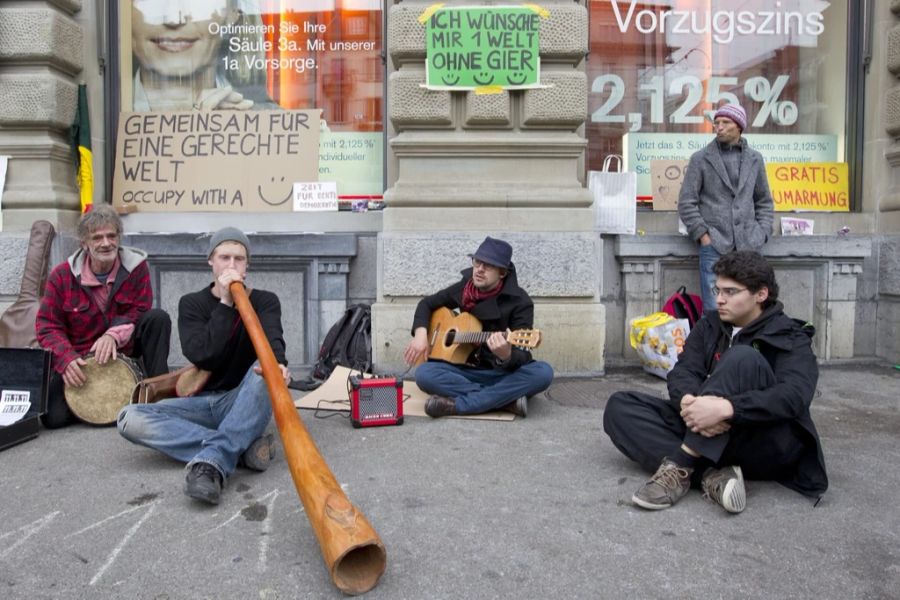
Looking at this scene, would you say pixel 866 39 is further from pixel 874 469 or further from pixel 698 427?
pixel 698 427

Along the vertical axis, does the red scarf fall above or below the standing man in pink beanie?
below

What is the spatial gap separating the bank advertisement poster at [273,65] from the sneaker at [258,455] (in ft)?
11.2

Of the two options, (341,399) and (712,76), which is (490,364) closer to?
(341,399)

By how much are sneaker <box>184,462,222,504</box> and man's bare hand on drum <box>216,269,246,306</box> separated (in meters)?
0.81

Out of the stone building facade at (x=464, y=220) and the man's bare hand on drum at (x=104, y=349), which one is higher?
the stone building facade at (x=464, y=220)

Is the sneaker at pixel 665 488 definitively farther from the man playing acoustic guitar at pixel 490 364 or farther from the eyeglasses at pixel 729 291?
the man playing acoustic guitar at pixel 490 364

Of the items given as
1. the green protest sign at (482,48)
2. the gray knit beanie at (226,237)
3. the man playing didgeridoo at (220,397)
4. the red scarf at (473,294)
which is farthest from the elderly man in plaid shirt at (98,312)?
the green protest sign at (482,48)

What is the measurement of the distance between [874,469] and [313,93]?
204 inches

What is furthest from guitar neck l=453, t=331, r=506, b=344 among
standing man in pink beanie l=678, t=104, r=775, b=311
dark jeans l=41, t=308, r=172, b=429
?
standing man in pink beanie l=678, t=104, r=775, b=311

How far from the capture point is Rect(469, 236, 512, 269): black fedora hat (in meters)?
4.33

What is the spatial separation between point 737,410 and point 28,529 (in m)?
2.78

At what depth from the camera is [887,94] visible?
6332mm

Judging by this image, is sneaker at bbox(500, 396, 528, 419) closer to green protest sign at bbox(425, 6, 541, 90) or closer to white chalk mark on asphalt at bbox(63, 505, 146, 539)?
white chalk mark on asphalt at bbox(63, 505, 146, 539)

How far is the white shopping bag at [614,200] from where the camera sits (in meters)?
6.15
